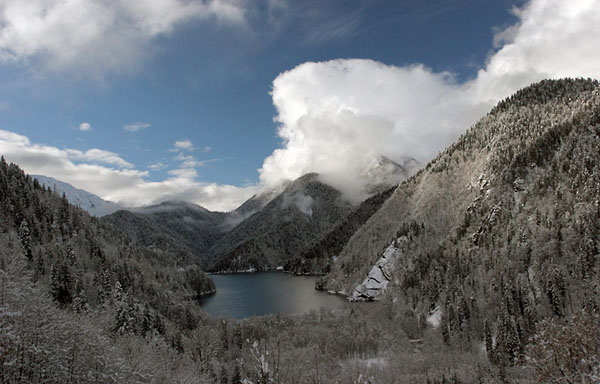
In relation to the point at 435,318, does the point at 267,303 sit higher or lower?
lower

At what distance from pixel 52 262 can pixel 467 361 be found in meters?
106

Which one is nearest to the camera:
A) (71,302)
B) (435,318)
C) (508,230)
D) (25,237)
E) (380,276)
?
(71,302)

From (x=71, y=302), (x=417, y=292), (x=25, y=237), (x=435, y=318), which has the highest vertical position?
(x=25, y=237)

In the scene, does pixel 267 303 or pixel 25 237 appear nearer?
pixel 25 237

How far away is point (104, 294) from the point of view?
3925 inches

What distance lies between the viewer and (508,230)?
11531 cm

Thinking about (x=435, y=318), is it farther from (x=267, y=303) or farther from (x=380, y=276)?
(x=267, y=303)

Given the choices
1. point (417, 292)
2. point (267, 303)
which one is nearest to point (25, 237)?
point (267, 303)

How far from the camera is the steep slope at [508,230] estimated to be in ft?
287

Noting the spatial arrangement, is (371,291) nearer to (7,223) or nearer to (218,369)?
(218,369)

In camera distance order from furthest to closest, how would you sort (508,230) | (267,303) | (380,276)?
(267,303)
(380,276)
(508,230)

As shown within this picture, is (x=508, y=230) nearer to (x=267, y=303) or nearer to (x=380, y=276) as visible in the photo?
(x=380, y=276)

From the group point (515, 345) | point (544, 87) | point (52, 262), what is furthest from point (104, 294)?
point (544, 87)

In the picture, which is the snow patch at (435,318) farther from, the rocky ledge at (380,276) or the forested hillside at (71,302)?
the forested hillside at (71,302)
